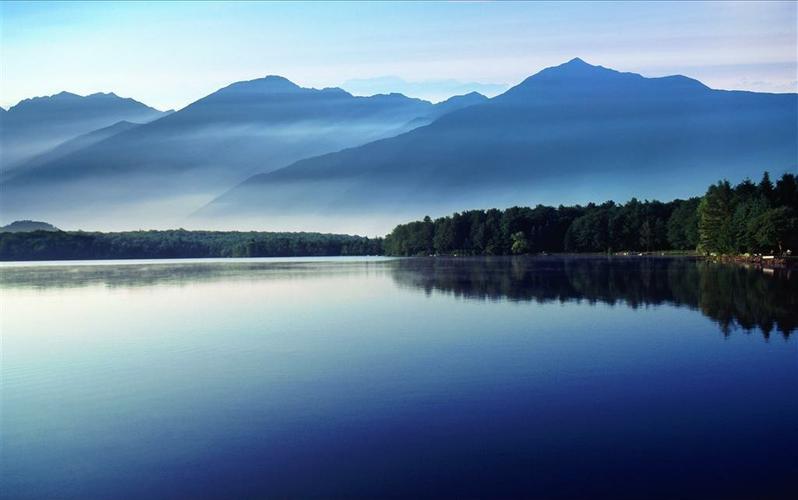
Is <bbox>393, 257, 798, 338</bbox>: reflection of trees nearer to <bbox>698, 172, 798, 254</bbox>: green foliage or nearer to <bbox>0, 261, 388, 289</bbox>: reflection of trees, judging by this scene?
<bbox>0, 261, 388, 289</bbox>: reflection of trees

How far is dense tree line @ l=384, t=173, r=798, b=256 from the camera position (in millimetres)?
84250

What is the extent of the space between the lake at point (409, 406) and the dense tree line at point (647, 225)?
55.4m

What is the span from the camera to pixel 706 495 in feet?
35.2

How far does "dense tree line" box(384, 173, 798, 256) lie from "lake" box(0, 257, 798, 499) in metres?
55.4

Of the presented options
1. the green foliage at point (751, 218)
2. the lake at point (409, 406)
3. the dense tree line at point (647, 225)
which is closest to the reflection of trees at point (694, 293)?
the lake at point (409, 406)

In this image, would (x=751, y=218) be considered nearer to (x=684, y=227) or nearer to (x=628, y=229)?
(x=684, y=227)

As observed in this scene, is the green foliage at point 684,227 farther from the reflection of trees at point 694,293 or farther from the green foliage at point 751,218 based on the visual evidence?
the reflection of trees at point 694,293

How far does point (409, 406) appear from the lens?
16.2 metres

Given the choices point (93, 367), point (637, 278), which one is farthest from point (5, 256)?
point (93, 367)

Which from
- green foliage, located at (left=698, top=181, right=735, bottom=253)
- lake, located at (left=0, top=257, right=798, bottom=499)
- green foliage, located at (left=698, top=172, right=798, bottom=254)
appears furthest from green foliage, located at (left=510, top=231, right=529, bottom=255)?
lake, located at (left=0, top=257, right=798, bottom=499)

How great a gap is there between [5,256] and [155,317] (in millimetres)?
182479

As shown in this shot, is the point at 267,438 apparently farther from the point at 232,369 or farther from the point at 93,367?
the point at 93,367

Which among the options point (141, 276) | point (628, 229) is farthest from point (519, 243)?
point (141, 276)

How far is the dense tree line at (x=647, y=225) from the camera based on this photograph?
84250mm
